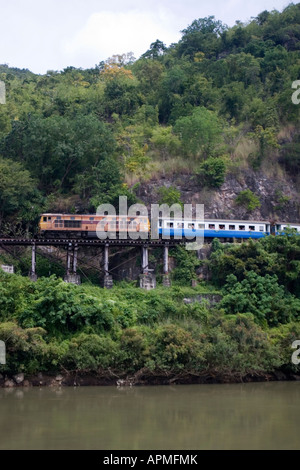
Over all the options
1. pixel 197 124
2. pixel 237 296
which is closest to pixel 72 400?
pixel 237 296

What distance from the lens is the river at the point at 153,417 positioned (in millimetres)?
18266

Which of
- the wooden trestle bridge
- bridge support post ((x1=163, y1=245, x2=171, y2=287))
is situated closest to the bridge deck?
the wooden trestle bridge

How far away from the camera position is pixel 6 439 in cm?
1838

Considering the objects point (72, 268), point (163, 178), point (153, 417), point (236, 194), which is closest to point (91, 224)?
point (72, 268)

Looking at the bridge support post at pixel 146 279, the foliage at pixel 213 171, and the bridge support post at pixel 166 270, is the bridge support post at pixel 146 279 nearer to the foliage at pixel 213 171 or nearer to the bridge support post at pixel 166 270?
the bridge support post at pixel 166 270

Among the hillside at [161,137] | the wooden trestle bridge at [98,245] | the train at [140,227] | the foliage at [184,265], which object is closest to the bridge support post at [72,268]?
the wooden trestle bridge at [98,245]

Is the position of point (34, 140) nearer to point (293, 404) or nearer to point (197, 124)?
point (197, 124)

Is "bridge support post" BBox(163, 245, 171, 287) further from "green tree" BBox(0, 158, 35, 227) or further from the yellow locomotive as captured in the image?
"green tree" BBox(0, 158, 35, 227)

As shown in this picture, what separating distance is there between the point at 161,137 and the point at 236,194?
708 cm

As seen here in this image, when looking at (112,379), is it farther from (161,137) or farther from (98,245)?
(161,137)

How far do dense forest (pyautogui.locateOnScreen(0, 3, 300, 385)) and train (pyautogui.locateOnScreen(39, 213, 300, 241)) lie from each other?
5.64 feet

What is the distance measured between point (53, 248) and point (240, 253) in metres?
11.3

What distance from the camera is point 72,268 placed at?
37531 millimetres

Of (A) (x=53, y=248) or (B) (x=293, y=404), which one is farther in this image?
(A) (x=53, y=248)
